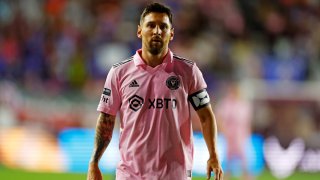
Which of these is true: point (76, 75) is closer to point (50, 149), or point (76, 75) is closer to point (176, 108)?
point (50, 149)

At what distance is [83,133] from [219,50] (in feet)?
11.9

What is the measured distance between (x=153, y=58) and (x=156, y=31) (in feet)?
0.81

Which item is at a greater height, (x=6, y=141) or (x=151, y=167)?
(x=6, y=141)

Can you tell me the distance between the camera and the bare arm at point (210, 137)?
5.59 m

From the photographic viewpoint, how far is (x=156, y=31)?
18.3 feet

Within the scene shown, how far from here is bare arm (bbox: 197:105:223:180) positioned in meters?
5.59

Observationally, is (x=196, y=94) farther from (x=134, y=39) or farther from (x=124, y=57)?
(x=134, y=39)

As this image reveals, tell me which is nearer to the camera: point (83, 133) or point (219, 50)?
point (83, 133)

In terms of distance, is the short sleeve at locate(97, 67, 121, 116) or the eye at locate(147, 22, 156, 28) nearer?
the eye at locate(147, 22, 156, 28)

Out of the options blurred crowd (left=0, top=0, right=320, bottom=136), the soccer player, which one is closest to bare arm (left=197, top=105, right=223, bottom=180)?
the soccer player

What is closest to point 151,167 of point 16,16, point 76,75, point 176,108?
point 176,108

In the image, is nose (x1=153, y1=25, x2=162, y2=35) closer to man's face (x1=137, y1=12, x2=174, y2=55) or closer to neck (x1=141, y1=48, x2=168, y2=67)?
man's face (x1=137, y1=12, x2=174, y2=55)

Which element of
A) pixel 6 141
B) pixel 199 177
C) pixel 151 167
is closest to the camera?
pixel 151 167

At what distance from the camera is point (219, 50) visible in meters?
17.5
